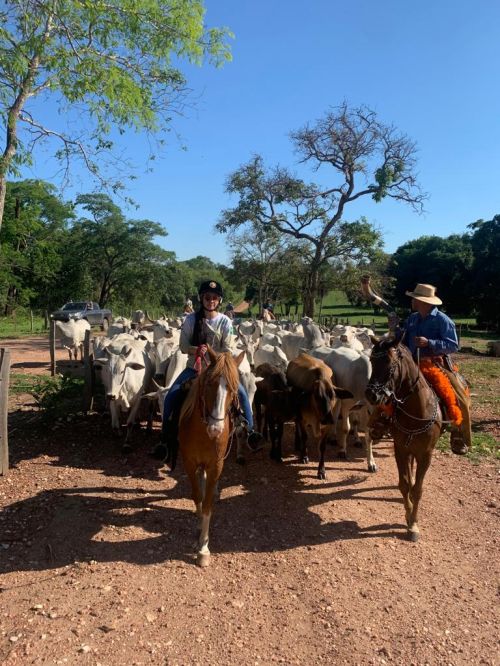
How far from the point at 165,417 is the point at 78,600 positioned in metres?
2.13

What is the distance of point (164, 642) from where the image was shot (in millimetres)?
3768

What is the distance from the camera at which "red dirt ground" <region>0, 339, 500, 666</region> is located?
3783 mm

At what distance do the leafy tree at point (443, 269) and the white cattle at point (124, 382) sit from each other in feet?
119

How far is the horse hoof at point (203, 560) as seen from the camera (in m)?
4.86

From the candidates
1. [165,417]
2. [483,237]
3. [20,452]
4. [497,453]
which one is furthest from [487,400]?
[483,237]

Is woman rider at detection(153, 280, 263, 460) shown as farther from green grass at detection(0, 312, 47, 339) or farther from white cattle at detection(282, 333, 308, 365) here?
green grass at detection(0, 312, 47, 339)

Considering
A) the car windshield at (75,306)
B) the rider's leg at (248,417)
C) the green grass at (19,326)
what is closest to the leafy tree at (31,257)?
the green grass at (19,326)

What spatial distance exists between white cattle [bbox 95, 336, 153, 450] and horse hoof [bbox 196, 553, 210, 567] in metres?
3.35

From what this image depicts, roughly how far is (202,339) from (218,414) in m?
1.57

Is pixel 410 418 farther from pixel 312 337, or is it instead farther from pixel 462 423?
pixel 312 337

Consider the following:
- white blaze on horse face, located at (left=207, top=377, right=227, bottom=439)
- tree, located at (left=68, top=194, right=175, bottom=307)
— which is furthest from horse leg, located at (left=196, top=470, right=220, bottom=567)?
tree, located at (left=68, top=194, right=175, bottom=307)

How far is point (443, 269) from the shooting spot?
154 ft

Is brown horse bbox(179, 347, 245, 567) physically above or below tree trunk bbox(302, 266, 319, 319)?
below

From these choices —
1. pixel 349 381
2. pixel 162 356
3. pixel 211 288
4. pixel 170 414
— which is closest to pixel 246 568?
pixel 170 414
